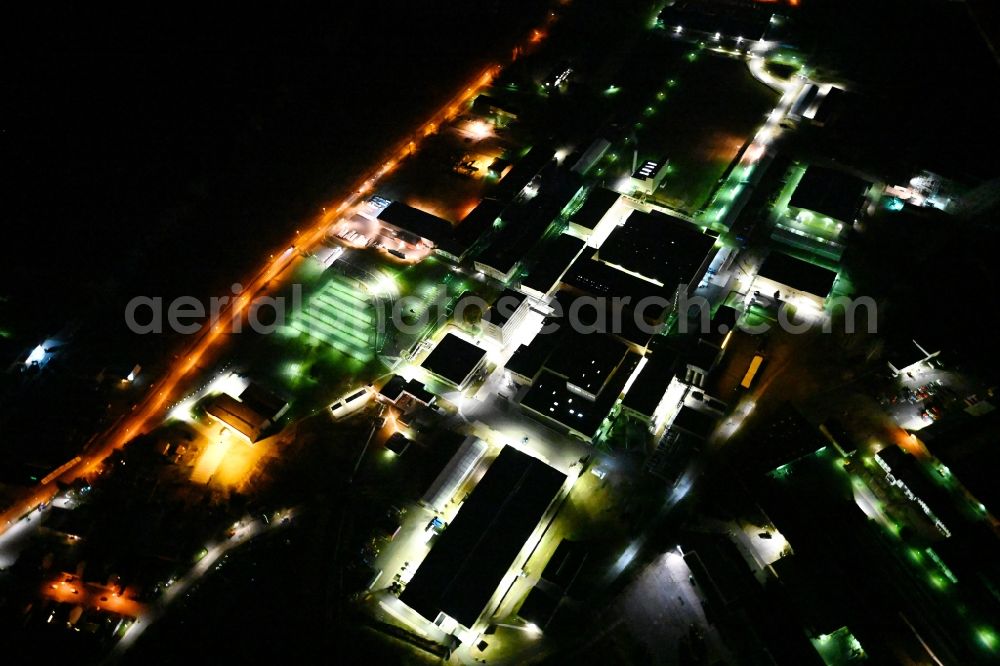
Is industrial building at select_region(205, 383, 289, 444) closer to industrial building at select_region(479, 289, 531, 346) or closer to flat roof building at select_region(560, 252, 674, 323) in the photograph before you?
industrial building at select_region(479, 289, 531, 346)

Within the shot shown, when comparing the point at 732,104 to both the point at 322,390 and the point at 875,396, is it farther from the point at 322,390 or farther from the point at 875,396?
the point at 322,390

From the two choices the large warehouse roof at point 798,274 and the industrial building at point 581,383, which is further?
the large warehouse roof at point 798,274

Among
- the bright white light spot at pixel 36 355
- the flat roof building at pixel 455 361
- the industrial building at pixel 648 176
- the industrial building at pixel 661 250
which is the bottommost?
the bright white light spot at pixel 36 355

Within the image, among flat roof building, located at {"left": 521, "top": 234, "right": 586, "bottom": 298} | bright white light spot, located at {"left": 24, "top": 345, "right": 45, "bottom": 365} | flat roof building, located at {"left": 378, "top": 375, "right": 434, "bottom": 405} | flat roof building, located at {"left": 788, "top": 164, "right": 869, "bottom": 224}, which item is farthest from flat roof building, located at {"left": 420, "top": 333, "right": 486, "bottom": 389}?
bright white light spot, located at {"left": 24, "top": 345, "right": 45, "bottom": 365}

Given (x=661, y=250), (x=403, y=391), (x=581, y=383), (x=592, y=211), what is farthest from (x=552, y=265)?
(x=403, y=391)


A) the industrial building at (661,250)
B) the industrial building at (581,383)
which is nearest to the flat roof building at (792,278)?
the industrial building at (661,250)

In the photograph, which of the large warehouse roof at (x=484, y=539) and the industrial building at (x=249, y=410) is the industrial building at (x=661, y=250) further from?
the industrial building at (x=249, y=410)

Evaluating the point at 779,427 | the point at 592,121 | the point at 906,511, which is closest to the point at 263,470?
the point at 779,427
